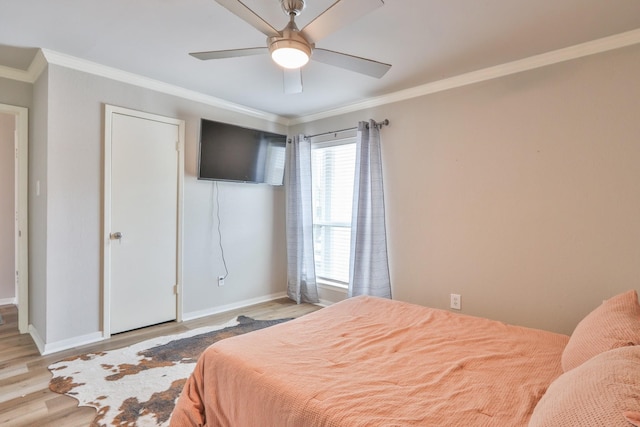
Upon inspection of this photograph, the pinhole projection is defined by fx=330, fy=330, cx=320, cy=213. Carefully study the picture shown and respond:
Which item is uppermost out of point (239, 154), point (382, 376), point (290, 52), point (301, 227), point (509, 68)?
point (509, 68)

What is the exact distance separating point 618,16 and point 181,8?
105 inches

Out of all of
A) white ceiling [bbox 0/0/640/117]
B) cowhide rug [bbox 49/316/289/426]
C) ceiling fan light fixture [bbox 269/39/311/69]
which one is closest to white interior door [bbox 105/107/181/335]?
cowhide rug [bbox 49/316/289/426]

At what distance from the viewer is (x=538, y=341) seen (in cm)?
173

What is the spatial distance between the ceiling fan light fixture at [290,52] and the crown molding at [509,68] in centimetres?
175

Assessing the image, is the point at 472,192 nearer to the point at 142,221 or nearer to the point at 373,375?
the point at 373,375

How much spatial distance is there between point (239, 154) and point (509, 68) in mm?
2746

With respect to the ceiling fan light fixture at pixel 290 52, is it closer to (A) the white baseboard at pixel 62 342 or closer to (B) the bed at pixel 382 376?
(B) the bed at pixel 382 376

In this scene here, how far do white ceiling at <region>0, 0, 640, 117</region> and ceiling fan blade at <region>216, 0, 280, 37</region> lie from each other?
0.37 metres

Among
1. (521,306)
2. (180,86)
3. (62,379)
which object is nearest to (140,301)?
(62,379)

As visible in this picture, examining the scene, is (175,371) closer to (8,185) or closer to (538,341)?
(538,341)

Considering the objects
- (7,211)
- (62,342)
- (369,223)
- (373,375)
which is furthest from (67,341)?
(369,223)

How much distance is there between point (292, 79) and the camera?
7.45 ft

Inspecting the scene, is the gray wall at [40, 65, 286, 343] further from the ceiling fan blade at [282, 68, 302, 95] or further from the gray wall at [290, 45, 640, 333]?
the gray wall at [290, 45, 640, 333]

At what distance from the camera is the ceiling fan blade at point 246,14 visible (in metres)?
1.47
